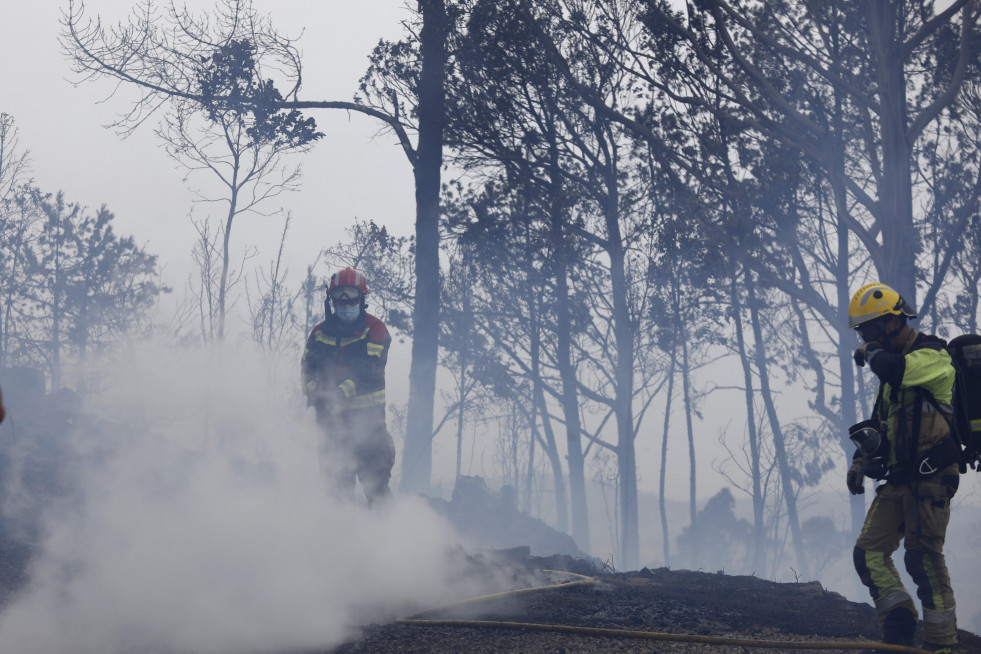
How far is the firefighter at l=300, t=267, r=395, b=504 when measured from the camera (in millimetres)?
7883

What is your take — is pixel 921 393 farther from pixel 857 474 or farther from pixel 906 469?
pixel 857 474

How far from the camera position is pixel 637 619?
224 inches

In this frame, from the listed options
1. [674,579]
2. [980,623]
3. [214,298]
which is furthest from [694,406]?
[674,579]

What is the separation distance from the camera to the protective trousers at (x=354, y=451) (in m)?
7.92

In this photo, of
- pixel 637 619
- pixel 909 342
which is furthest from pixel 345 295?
pixel 909 342

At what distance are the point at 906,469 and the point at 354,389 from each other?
4912 millimetres

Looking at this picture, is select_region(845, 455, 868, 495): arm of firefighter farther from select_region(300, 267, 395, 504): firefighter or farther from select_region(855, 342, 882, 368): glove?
select_region(300, 267, 395, 504): firefighter

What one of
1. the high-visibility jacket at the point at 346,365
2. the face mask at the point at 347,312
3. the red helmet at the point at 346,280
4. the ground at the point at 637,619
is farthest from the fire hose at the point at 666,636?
the red helmet at the point at 346,280

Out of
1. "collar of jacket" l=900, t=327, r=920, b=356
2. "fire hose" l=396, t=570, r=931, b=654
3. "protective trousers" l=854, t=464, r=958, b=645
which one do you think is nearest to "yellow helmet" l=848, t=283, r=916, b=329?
"collar of jacket" l=900, t=327, r=920, b=356

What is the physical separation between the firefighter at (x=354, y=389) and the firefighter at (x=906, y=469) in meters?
4.59

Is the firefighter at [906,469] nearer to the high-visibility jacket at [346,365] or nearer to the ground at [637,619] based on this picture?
the ground at [637,619]

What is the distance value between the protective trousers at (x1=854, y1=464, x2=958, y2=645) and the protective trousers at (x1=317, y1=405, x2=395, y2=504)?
15.1 feet

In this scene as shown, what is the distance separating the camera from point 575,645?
4.85 m

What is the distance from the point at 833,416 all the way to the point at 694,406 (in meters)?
6.71
